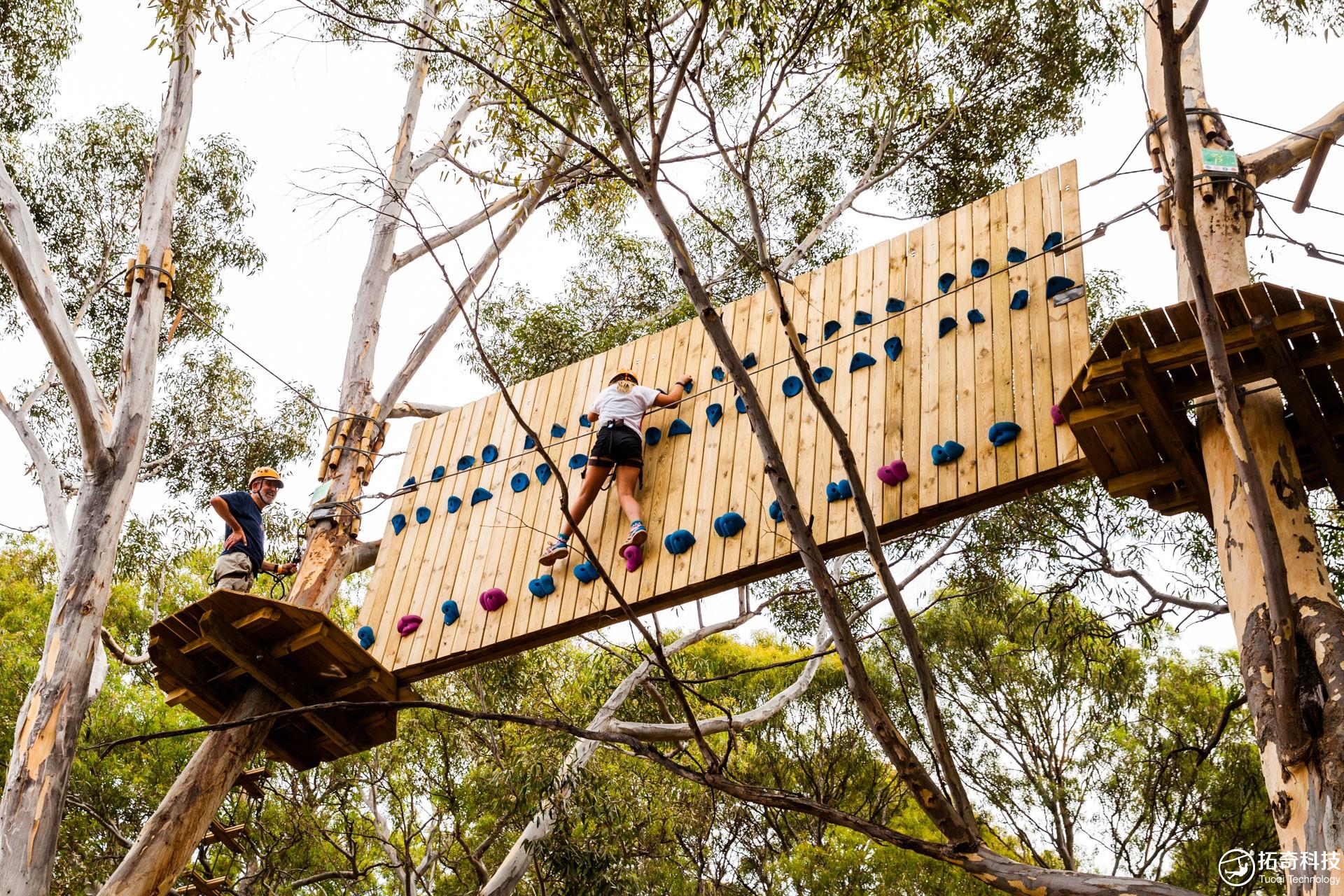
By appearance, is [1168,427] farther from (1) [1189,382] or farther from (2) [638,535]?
Answer: (2) [638,535]

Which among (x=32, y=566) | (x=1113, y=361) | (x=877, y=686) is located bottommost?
(x=1113, y=361)

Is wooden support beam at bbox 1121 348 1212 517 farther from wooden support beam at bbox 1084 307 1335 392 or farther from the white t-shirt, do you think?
the white t-shirt

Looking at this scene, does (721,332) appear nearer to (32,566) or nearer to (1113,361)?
(1113,361)

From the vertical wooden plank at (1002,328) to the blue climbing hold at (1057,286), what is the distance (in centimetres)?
17

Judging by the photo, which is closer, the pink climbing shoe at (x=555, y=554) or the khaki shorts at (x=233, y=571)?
the pink climbing shoe at (x=555, y=554)

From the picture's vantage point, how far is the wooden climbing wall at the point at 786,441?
16.4 feet

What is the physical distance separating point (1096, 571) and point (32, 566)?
47.9 feet

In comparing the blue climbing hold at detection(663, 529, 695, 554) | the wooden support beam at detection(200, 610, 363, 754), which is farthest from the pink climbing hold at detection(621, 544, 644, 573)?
the wooden support beam at detection(200, 610, 363, 754)

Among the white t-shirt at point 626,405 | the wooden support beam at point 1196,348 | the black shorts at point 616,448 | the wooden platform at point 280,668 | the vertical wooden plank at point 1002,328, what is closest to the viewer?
the wooden support beam at point 1196,348

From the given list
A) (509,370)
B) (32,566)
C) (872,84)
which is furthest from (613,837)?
(32,566)

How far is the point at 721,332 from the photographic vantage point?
2994 mm

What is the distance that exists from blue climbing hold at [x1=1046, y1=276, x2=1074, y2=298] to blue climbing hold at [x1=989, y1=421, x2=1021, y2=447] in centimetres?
72

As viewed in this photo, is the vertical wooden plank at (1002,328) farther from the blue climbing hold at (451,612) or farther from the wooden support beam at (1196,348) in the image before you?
the blue climbing hold at (451,612)

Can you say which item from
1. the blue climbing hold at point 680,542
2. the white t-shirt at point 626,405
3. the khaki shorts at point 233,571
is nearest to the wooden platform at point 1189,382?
the blue climbing hold at point 680,542
